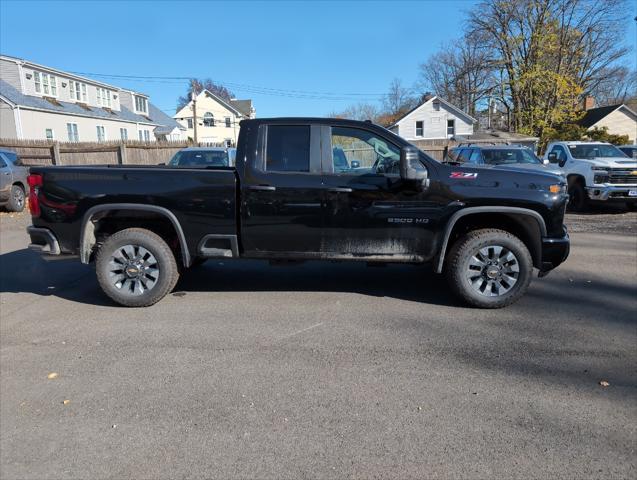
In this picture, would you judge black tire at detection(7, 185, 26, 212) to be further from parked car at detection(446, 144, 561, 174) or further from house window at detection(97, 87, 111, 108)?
house window at detection(97, 87, 111, 108)

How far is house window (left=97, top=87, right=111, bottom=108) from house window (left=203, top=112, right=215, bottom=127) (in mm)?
18687

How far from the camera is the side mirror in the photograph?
4.64 metres

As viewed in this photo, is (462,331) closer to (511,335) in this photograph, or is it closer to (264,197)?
(511,335)

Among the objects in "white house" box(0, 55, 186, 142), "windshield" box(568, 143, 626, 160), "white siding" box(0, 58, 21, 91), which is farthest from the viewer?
"white siding" box(0, 58, 21, 91)

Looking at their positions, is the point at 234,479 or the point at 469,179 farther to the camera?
the point at 469,179

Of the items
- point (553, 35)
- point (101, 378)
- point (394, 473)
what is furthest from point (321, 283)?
point (553, 35)

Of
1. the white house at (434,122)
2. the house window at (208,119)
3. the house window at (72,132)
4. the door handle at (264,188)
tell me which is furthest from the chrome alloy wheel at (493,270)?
the house window at (208,119)

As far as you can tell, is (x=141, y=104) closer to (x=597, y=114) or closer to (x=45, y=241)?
(x=45, y=241)

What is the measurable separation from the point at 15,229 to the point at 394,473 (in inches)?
441

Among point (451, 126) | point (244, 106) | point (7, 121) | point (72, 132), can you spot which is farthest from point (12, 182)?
point (244, 106)

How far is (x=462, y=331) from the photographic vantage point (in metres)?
4.58

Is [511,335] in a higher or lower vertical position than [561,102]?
lower

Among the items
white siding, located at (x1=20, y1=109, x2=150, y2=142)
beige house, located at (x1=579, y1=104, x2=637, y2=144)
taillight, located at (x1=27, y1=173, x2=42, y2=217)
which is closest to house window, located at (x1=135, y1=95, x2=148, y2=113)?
white siding, located at (x1=20, y1=109, x2=150, y2=142)

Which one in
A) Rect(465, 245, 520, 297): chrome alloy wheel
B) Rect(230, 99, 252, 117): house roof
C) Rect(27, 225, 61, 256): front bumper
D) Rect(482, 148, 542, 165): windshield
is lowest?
Rect(465, 245, 520, 297): chrome alloy wheel
